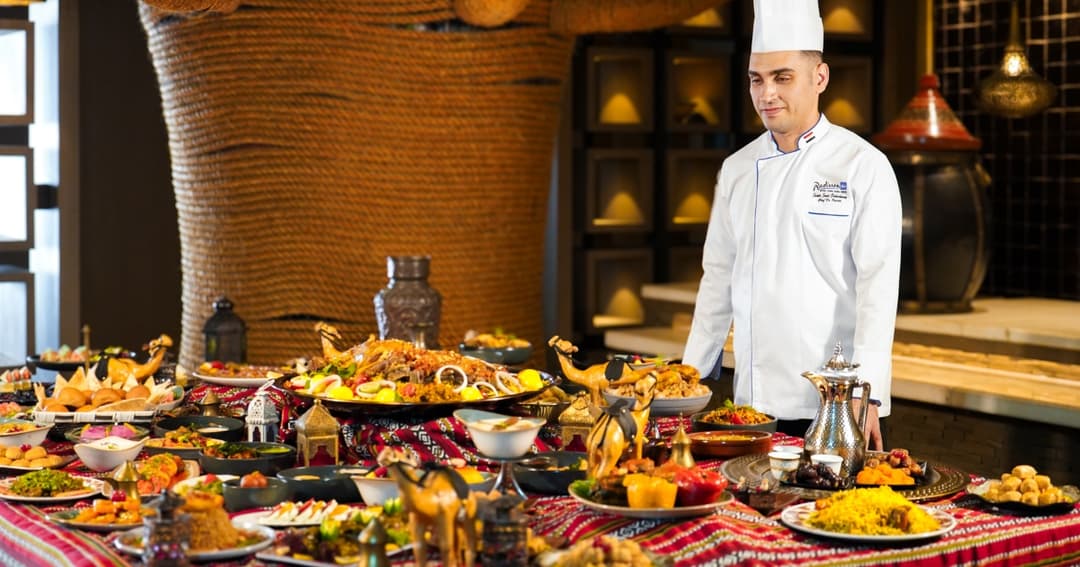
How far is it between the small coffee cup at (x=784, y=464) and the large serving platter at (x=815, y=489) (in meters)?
0.01

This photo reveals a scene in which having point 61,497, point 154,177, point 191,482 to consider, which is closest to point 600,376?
point 191,482

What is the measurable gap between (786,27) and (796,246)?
0.42 meters

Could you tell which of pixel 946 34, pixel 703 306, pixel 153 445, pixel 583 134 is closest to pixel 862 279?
pixel 703 306

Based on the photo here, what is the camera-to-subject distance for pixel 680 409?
8.75ft

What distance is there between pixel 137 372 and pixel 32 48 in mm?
2087

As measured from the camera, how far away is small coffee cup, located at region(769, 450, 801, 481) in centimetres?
213

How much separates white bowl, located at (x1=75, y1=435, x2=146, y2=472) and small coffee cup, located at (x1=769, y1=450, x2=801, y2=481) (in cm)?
97

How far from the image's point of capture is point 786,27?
2799 mm

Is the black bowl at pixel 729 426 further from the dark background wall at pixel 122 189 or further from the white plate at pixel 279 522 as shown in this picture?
the dark background wall at pixel 122 189

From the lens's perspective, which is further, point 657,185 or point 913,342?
point 657,185

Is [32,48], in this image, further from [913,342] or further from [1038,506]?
[1038,506]

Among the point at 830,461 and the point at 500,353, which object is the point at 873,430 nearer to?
the point at 830,461

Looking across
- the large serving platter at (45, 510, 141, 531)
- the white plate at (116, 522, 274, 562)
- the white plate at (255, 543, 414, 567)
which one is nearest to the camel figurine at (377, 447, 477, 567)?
the white plate at (255, 543, 414, 567)

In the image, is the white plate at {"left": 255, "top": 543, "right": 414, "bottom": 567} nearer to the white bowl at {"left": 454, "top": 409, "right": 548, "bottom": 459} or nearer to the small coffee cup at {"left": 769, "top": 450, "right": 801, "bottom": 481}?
the white bowl at {"left": 454, "top": 409, "right": 548, "bottom": 459}
